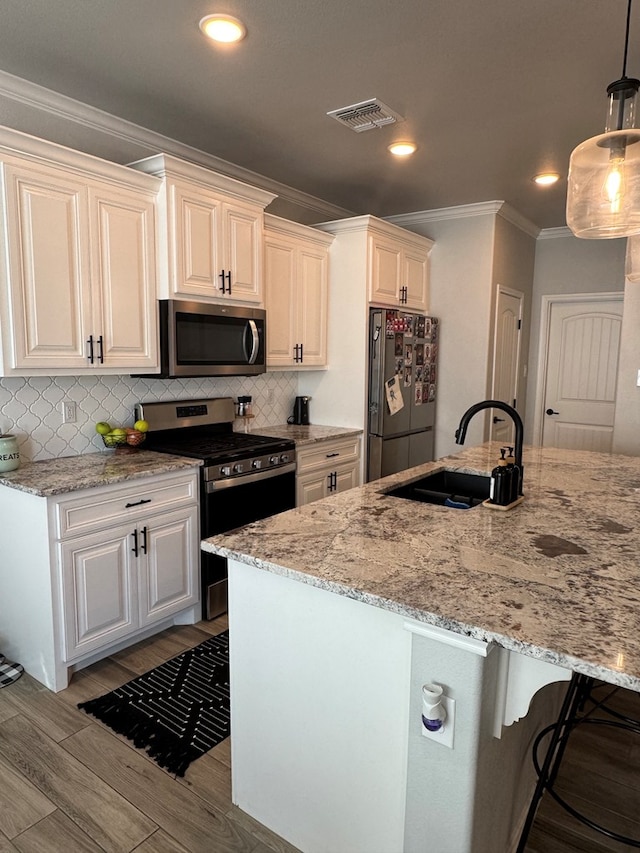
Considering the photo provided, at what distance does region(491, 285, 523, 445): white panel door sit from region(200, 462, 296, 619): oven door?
2.44 metres

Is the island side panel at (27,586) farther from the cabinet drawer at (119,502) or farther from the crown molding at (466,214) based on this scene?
the crown molding at (466,214)

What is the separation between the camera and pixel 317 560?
4.70 ft

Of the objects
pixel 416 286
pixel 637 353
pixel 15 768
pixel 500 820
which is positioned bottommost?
pixel 15 768

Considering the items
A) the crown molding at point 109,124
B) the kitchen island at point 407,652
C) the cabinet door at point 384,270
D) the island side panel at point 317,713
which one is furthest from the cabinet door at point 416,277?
the island side panel at point 317,713

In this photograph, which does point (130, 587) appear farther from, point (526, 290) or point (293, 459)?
point (526, 290)

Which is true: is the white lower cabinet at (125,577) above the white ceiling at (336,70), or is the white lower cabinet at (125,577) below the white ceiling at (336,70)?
below

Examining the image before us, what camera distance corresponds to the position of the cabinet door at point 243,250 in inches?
124

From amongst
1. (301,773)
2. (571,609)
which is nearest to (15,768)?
(301,773)

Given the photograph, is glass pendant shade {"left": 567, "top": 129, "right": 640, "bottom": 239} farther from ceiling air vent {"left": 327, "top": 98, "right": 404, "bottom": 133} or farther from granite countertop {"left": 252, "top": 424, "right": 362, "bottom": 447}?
granite countertop {"left": 252, "top": 424, "right": 362, "bottom": 447}

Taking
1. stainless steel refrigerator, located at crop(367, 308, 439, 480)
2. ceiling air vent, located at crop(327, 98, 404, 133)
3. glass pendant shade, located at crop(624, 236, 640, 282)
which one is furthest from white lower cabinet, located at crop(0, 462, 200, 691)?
glass pendant shade, located at crop(624, 236, 640, 282)

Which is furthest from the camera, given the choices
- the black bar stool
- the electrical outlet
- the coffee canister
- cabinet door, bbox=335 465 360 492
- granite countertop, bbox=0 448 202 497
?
cabinet door, bbox=335 465 360 492

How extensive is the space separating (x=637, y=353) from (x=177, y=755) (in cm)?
360

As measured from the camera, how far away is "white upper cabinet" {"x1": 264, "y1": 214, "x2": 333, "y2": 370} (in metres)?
3.71

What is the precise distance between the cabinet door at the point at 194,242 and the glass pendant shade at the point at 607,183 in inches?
74.3
